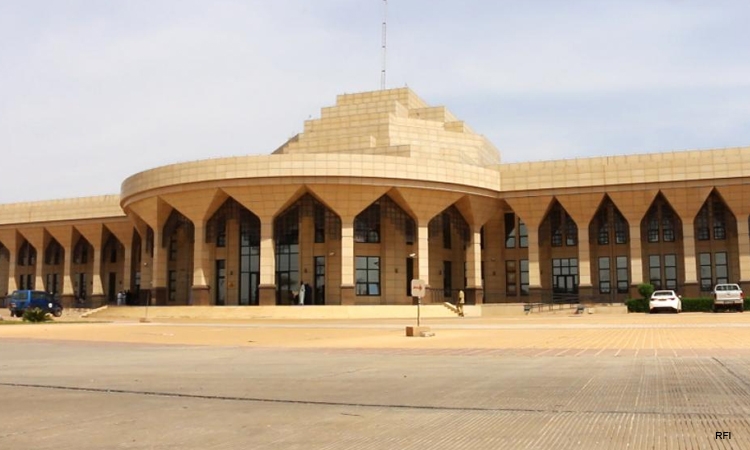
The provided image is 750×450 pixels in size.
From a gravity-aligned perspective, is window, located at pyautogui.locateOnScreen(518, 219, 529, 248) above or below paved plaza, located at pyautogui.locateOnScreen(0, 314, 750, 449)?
above

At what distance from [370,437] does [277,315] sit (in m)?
45.0

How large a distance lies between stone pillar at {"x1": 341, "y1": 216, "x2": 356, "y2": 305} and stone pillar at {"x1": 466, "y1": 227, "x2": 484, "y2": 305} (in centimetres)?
1085

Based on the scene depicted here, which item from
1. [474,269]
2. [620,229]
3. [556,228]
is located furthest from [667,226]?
[474,269]

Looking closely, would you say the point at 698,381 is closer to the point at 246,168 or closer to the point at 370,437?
the point at 370,437

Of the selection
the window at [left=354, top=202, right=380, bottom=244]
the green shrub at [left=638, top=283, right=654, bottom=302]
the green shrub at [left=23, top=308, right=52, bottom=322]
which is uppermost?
the window at [left=354, top=202, right=380, bottom=244]

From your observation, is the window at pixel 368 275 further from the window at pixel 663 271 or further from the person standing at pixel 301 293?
the window at pixel 663 271

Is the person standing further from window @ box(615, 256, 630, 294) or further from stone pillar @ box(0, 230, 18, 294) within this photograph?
stone pillar @ box(0, 230, 18, 294)

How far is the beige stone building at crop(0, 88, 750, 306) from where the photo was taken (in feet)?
178

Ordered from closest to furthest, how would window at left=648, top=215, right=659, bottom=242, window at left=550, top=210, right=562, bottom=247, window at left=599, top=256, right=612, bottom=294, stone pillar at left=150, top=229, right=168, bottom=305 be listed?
1. stone pillar at left=150, top=229, right=168, bottom=305
2. window at left=648, top=215, right=659, bottom=242
3. window at left=599, top=256, right=612, bottom=294
4. window at left=550, top=210, right=562, bottom=247

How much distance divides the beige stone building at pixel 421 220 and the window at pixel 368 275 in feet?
0.37

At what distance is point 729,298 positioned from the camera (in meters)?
48.0

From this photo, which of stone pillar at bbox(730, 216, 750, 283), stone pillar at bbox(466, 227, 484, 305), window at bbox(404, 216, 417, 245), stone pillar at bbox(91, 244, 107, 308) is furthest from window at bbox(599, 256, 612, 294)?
stone pillar at bbox(91, 244, 107, 308)

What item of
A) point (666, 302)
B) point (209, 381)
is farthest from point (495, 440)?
point (666, 302)

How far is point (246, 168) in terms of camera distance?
5312cm
